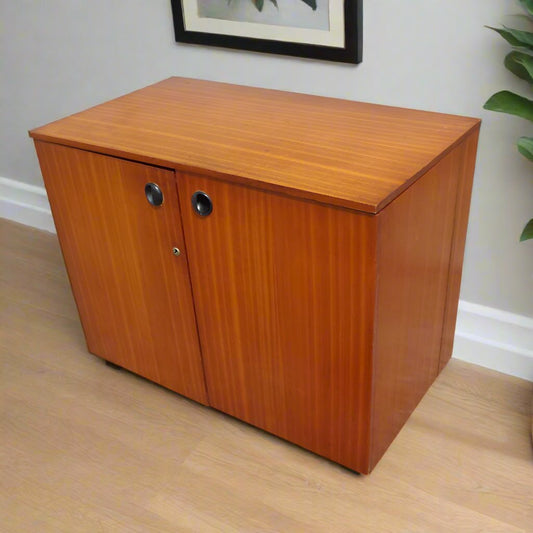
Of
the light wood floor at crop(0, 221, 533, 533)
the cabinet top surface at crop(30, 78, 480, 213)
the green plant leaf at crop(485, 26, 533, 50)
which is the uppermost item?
the green plant leaf at crop(485, 26, 533, 50)

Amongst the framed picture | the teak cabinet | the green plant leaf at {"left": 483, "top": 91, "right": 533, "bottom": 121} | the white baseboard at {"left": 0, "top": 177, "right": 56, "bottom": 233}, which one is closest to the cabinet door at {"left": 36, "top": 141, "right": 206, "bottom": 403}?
the teak cabinet

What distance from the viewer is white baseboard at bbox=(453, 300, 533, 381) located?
1817 mm

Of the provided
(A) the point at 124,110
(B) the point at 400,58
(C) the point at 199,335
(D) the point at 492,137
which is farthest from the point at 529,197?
(A) the point at 124,110

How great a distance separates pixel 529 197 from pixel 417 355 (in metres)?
0.48

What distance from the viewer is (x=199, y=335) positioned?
1.67 metres

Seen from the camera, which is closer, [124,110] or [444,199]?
[444,199]

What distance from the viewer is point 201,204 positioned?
56.7 inches

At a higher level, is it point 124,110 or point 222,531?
point 124,110

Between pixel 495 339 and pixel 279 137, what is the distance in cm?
87

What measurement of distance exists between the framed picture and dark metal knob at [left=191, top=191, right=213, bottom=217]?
59cm

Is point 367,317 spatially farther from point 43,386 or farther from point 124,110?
point 43,386

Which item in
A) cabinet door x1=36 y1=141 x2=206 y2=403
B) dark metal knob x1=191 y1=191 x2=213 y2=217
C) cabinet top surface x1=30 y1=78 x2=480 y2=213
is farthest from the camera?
cabinet door x1=36 y1=141 x2=206 y2=403

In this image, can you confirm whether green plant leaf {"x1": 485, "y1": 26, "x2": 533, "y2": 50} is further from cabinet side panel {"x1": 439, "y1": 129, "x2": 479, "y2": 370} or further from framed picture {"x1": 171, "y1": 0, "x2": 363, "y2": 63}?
framed picture {"x1": 171, "y1": 0, "x2": 363, "y2": 63}

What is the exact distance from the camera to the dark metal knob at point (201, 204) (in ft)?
4.65
